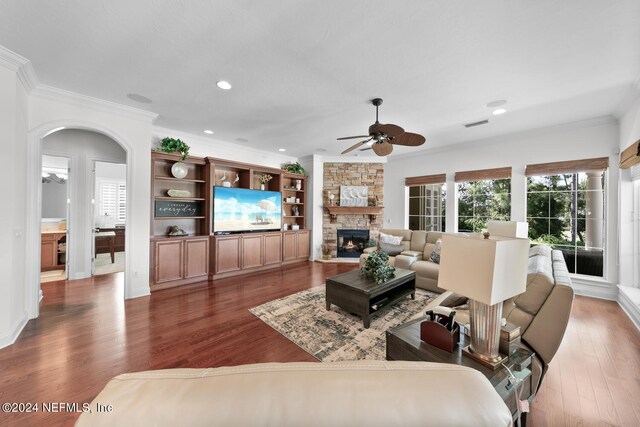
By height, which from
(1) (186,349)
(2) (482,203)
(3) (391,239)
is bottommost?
(1) (186,349)

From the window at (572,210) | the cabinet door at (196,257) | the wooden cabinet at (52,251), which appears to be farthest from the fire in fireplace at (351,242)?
the wooden cabinet at (52,251)

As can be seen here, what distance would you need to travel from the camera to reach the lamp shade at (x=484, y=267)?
3.40 feet

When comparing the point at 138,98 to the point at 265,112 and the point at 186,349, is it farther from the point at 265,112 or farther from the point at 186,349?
the point at 186,349

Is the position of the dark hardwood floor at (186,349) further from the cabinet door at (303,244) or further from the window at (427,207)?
the window at (427,207)

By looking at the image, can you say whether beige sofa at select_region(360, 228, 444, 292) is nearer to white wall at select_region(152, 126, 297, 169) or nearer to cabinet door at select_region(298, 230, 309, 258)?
cabinet door at select_region(298, 230, 309, 258)

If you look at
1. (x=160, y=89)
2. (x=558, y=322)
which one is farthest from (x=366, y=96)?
(x=558, y=322)

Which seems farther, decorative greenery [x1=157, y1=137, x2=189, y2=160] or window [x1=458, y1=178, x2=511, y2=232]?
window [x1=458, y1=178, x2=511, y2=232]

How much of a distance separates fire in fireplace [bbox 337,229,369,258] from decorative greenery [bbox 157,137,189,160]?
13.1 ft

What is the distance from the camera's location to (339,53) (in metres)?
2.24

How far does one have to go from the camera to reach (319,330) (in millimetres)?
2664

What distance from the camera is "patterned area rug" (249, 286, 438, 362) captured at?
7.51ft

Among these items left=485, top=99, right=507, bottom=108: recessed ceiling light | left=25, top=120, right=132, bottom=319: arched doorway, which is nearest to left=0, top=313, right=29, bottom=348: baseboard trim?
left=25, top=120, right=132, bottom=319: arched doorway

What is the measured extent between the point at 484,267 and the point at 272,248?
481 cm

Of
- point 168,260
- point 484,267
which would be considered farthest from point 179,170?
point 484,267
